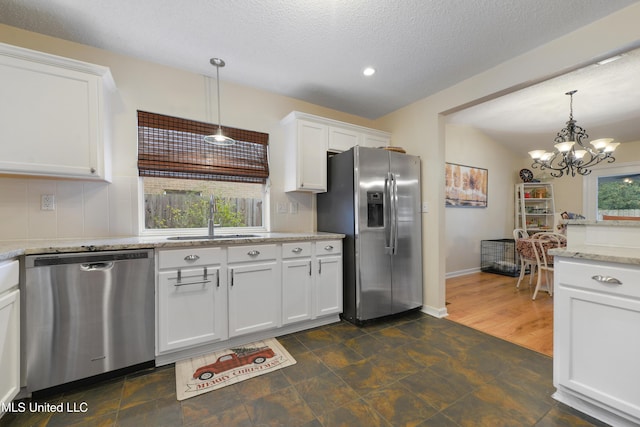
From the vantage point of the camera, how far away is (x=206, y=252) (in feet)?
6.58

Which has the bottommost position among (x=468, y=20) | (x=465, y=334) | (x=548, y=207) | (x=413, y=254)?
(x=465, y=334)

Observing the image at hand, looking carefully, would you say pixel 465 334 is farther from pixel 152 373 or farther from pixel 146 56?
pixel 146 56

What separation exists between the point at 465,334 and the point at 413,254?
89cm

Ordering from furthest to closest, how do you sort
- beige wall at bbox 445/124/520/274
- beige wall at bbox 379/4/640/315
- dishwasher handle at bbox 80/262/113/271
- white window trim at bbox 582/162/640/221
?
white window trim at bbox 582/162/640/221, beige wall at bbox 445/124/520/274, beige wall at bbox 379/4/640/315, dishwasher handle at bbox 80/262/113/271

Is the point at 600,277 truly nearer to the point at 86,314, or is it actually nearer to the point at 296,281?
the point at 296,281

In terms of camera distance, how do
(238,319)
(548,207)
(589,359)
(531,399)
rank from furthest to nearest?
(548,207)
(238,319)
(531,399)
(589,359)

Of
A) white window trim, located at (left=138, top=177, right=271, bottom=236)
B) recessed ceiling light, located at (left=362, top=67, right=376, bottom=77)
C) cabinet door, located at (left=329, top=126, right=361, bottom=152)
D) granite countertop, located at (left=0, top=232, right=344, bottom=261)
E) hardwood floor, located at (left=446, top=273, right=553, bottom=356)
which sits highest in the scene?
recessed ceiling light, located at (left=362, top=67, right=376, bottom=77)

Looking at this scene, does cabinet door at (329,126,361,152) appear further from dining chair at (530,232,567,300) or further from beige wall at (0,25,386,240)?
dining chair at (530,232,567,300)

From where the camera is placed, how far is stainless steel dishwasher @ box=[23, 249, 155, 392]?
5.02 ft

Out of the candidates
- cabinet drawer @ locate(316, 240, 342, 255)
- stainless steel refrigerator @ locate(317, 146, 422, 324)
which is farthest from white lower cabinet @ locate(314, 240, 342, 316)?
stainless steel refrigerator @ locate(317, 146, 422, 324)

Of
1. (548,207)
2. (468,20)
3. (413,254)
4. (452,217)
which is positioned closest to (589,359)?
(413,254)

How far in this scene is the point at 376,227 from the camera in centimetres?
266

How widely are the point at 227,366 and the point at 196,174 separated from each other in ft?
5.78

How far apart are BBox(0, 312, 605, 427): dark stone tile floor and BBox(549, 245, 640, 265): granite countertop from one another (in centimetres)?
Result: 89
